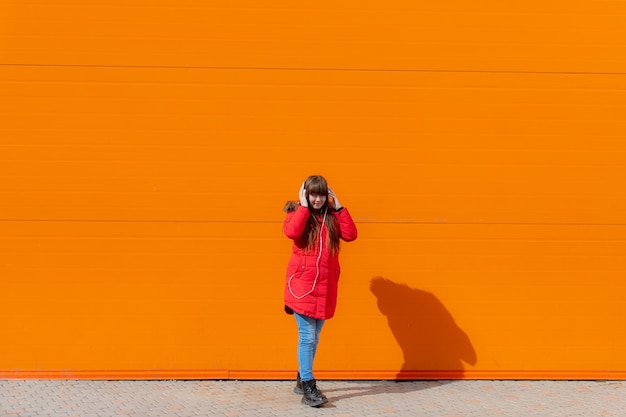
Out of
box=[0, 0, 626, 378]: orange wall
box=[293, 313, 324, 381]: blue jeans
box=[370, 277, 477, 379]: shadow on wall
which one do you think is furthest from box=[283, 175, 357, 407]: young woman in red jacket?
box=[370, 277, 477, 379]: shadow on wall

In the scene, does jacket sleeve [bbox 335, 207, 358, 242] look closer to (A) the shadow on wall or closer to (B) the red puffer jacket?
(B) the red puffer jacket

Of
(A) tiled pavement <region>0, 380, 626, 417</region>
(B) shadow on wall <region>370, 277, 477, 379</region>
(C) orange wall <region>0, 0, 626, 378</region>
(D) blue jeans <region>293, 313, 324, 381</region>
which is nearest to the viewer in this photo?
(A) tiled pavement <region>0, 380, 626, 417</region>

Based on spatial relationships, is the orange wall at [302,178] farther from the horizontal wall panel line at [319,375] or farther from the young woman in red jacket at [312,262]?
the young woman in red jacket at [312,262]

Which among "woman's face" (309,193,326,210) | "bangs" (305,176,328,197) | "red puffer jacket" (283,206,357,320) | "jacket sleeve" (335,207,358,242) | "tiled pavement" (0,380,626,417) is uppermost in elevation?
"bangs" (305,176,328,197)

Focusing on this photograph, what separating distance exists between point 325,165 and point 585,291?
2198 mm

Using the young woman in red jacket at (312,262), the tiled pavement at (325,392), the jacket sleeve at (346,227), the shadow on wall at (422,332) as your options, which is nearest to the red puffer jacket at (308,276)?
the young woman in red jacket at (312,262)

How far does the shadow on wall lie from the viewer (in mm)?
7191

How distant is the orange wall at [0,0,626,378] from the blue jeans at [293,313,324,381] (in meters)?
0.71

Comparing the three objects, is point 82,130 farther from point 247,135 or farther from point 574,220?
point 574,220

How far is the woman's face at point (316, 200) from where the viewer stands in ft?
20.6

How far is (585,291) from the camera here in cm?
718

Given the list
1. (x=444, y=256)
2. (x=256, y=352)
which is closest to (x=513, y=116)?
(x=444, y=256)

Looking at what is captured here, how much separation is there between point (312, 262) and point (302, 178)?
972mm

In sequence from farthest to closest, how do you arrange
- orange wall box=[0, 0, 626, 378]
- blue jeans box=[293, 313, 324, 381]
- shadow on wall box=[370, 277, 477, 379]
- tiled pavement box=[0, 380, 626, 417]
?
1. shadow on wall box=[370, 277, 477, 379]
2. orange wall box=[0, 0, 626, 378]
3. blue jeans box=[293, 313, 324, 381]
4. tiled pavement box=[0, 380, 626, 417]
